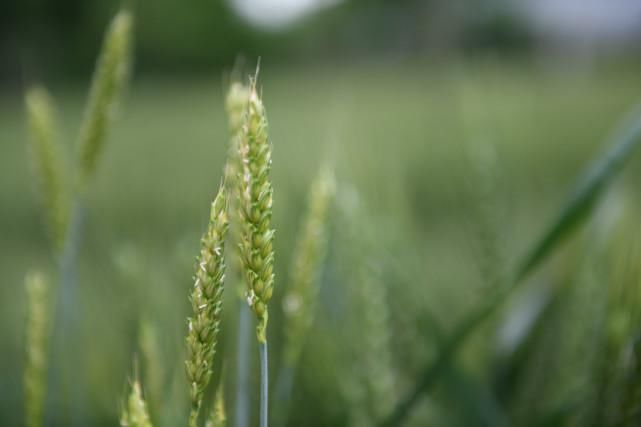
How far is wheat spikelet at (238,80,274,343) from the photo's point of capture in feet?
0.63

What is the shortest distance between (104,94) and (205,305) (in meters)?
0.21

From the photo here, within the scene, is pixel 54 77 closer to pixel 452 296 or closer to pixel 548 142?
pixel 548 142

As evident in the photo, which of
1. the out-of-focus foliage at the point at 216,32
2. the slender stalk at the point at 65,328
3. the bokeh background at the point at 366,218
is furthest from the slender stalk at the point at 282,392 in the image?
the out-of-focus foliage at the point at 216,32

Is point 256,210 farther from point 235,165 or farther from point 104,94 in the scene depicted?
point 104,94

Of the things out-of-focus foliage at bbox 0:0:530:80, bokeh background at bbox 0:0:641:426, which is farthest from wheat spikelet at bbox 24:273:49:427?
out-of-focus foliage at bbox 0:0:530:80

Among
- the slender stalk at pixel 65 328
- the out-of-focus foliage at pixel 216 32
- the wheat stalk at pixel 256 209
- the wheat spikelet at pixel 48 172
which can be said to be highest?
the out-of-focus foliage at pixel 216 32

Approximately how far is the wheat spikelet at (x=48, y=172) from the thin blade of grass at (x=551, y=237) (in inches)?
8.4

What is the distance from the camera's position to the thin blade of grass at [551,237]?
13.7 inches

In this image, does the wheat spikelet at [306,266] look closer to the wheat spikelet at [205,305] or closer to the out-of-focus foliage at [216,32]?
the wheat spikelet at [205,305]

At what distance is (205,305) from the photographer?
0.19 metres

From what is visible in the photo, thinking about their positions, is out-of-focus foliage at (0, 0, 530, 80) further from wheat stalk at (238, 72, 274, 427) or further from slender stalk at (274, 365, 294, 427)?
wheat stalk at (238, 72, 274, 427)

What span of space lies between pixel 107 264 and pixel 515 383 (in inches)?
17.1

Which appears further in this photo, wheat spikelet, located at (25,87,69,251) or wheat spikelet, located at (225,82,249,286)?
wheat spikelet, located at (25,87,69,251)

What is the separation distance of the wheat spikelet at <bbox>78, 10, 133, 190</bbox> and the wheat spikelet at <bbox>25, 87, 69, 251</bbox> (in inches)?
1.0
